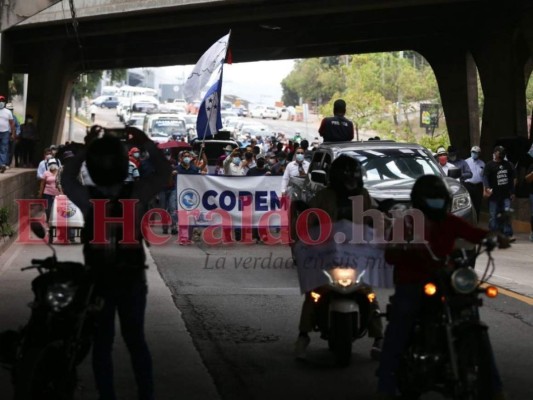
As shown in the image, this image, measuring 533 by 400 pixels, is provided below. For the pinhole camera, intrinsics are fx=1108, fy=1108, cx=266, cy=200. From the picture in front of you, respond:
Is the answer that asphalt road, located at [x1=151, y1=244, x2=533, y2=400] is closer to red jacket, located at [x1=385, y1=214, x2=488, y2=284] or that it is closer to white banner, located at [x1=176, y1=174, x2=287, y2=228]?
red jacket, located at [x1=385, y1=214, x2=488, y2=284]

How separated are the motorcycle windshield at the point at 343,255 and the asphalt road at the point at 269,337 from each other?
0.82 m

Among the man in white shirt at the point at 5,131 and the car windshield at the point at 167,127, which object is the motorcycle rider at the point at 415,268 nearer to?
the man in white shirt at the point at 5,131

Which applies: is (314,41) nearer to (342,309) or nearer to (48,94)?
(48,94)

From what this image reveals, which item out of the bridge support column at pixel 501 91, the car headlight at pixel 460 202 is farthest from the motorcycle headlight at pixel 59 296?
the bridge support column at pixel 501 91

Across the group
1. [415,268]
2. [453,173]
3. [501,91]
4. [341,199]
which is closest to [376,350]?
[341,199]

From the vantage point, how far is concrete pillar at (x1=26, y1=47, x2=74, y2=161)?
43281 millimetres

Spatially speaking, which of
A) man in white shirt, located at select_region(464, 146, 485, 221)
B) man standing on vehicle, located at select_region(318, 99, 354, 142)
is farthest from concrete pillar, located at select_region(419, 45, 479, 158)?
man standing on vehicle, located at select_region(318, 99, 354, 142)

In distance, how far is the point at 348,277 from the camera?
9133 millimetres

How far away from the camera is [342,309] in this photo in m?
9.12

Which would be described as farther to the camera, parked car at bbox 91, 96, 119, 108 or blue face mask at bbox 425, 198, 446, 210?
parked car at bbox 91, 96, 119, 108

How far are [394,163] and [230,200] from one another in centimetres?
634

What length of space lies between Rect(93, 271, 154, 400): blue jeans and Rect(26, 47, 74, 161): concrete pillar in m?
36.1

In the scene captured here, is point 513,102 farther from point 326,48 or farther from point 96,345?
point 96,345

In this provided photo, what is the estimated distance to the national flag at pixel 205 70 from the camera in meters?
25.3
